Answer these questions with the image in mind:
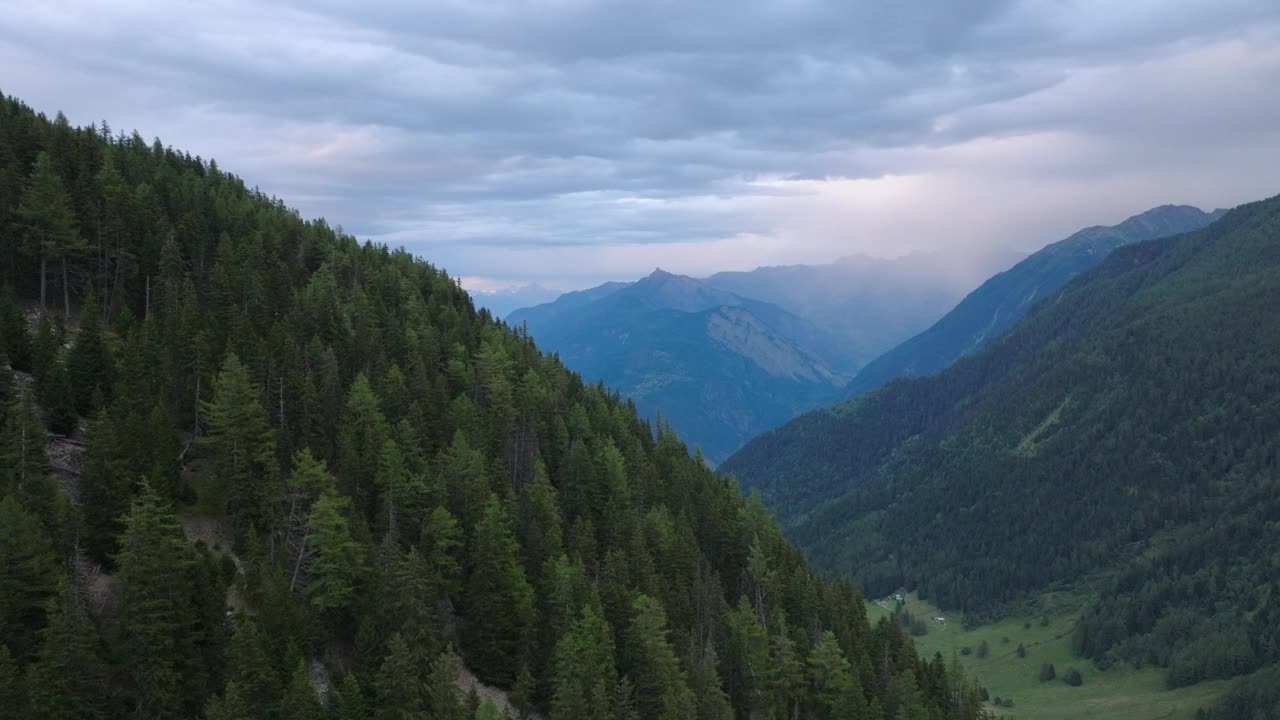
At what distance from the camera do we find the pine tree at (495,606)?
7138 centimetres

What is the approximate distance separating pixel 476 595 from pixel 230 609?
20.3 m

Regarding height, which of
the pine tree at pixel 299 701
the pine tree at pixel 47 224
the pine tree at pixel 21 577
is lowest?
the pine tree at pixel 299 701

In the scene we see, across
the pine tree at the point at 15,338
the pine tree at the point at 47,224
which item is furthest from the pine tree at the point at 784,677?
the pine tree at the point at 47,224

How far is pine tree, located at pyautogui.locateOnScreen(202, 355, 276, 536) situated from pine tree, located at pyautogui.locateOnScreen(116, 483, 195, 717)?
10087mm

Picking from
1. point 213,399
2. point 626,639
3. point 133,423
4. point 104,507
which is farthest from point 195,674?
point 626,639

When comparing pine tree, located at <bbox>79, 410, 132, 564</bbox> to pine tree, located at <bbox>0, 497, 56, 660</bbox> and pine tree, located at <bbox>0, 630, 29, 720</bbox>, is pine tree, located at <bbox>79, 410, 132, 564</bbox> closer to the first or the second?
pine tree, located at <bbox>0, 497, 56, 660</bbox>

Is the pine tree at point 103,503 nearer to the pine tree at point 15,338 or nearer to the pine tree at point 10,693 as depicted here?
the pine tree at point 10,693

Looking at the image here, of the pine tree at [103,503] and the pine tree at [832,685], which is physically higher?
the pine tree at [103,503]

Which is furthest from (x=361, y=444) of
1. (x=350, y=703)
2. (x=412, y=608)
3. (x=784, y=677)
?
(x=784, y=677)

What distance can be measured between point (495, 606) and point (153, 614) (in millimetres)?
26624

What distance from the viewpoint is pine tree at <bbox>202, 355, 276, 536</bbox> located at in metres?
67.8

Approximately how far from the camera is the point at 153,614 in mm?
53219

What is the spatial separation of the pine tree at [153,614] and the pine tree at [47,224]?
46134 mm

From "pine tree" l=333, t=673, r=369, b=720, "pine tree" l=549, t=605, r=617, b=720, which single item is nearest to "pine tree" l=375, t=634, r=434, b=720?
"pine tree" l=333, t=673, r=369, b=720
